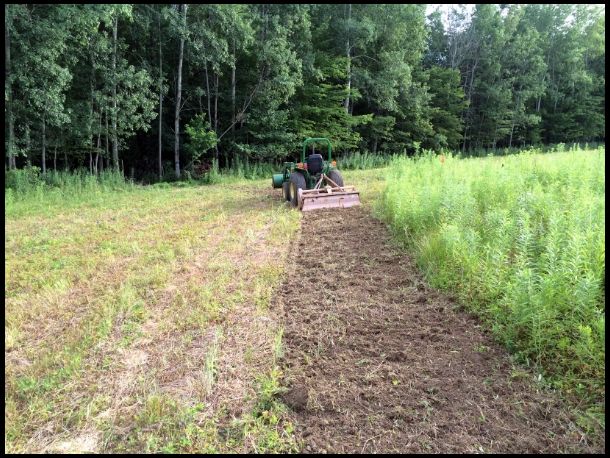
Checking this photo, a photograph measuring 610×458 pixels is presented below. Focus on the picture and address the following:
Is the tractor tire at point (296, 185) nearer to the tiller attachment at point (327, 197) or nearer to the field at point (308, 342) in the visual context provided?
→ the tiller attachment at point (327, 197)

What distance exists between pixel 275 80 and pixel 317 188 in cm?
865

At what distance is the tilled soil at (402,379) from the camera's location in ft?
6.59

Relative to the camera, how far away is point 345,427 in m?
2.11

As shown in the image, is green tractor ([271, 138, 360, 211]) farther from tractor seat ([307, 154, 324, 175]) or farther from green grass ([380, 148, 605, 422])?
green grass ([380, 148, 605, 422])

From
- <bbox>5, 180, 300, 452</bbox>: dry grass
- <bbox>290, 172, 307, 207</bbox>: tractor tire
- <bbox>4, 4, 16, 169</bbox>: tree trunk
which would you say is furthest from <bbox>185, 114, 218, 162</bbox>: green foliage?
<bbox>5, 180, 300, 452</bbox>: dry grass

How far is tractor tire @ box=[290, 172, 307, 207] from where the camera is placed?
7.65 metres

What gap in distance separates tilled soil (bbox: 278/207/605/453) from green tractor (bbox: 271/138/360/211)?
348 centimetres

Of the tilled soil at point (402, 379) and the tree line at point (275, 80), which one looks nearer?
the tilled soil at point (402, 379)

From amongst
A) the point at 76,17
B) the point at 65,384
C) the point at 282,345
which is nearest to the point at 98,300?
the point at 65,384

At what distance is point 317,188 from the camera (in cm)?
770

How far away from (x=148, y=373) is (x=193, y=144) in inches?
504

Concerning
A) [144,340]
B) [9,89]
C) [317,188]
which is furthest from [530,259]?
[9,89]

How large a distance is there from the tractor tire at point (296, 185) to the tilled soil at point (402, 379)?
12.7ft

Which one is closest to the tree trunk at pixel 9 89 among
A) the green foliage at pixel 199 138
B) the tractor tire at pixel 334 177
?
the green foliage at pixel 199 138
